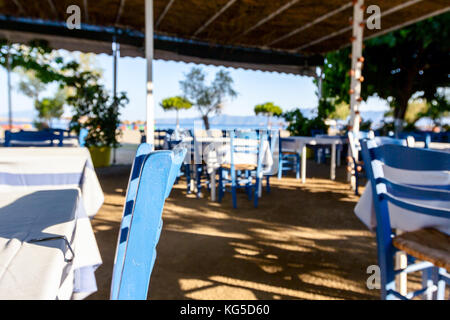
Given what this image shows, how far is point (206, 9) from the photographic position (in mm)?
6000

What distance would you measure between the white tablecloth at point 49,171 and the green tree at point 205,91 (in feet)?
38.4

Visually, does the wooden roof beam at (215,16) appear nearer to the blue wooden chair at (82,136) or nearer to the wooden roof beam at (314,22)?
the wooden roof beam at (314,22)

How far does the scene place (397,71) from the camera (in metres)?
9.47

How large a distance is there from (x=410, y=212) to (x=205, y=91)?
1294 cm

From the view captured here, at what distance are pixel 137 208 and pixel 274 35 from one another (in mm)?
8093

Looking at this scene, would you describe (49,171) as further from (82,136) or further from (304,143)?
(304,143)

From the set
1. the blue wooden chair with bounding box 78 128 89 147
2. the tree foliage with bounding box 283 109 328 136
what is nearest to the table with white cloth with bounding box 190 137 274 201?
the blue wooden chair with bounding box 78 128 89 147

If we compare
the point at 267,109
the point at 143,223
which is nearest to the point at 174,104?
the point at 267,109

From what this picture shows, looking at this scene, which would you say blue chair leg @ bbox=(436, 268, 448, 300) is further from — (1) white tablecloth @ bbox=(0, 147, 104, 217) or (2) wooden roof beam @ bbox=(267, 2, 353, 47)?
(2) wooden roof beam @ bbox=(267, 2, 353, 47)

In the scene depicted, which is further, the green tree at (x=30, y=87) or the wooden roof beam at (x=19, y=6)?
the green tree at (x=30, y=87)

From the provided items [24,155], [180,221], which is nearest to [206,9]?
[180,221]

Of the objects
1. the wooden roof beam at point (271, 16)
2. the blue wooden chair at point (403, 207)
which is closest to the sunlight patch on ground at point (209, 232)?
the blue wooden chair at point (403, 207)

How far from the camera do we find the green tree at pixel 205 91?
1370 cm
